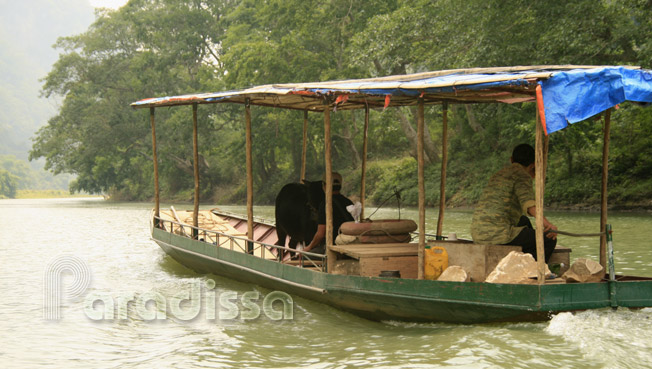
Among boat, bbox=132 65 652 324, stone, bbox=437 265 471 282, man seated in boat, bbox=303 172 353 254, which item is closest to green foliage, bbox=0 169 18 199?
man seated in boat, bbox=303 172 353 254

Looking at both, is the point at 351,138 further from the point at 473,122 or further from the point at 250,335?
the point at 250,335

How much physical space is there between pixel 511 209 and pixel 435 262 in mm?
984

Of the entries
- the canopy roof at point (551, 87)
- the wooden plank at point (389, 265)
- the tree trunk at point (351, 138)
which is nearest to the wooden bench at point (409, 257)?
the wooden plank at point (389, 265)

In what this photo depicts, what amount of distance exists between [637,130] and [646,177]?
146 centimetres

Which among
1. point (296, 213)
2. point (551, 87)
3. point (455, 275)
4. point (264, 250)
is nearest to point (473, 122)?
point (296, 213)

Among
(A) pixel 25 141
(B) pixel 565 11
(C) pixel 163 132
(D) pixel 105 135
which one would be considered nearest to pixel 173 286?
(B) pixel 565 11

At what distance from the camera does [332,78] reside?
2816 cm

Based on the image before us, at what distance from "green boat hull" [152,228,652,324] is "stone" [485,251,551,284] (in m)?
0.18

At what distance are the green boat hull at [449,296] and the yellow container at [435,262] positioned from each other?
1.12 ft

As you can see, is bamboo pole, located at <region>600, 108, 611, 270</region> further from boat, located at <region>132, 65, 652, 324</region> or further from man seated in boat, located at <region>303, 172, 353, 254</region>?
man seated in boat, located at <region>303, 172, 353, 254</region>

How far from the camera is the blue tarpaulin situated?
5855mm

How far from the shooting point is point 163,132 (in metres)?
41.4

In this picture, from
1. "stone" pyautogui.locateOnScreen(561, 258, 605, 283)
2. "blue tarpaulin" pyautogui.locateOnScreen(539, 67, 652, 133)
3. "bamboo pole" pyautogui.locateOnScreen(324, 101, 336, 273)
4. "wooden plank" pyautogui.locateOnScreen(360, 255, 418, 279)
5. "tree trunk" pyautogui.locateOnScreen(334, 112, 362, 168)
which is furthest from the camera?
"tree trunk" pyautogui.locateOnScreen(334, 112, 362, 168)

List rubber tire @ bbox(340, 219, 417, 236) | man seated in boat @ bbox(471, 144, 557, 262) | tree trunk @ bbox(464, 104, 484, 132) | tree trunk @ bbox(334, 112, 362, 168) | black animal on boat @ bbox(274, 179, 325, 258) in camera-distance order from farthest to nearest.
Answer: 1. tree trunk @ bbox(334, 112, 362, 168)
2. tree trunk @ bbox(464, 104, 484, 132)
3. black animal on boat @ bbox(274, 179, 325, 258)
4. rubber tire @ bbox(340, 219, 417, 236)
5. man seated in boat @ bbox(471, 144, 557, 262)
